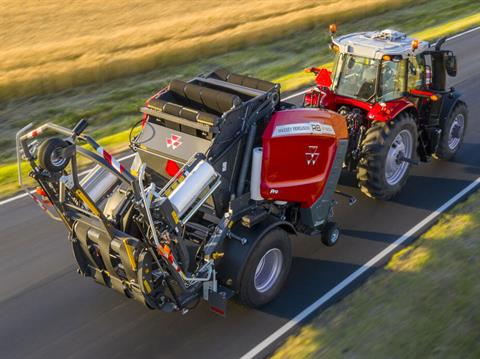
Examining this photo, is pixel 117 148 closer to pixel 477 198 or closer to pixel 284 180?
pixel 284 180

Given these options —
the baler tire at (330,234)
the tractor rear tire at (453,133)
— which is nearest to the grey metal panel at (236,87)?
the baler tire at (330,234)

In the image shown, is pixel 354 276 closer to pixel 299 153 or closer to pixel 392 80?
pixel 299 153

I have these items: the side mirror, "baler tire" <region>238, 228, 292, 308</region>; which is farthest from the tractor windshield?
"baler tire" <region>238, 228, 292, 308</region>

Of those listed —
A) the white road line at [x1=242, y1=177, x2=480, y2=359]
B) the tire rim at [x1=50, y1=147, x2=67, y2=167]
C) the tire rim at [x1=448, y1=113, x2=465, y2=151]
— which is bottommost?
the white road line at [x1=242, y1=177, x2=480, y2=359]

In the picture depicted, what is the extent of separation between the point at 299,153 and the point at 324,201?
108 centimetres

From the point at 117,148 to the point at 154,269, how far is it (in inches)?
280

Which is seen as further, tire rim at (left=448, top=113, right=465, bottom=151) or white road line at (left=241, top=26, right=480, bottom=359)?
tire rim at (left=448, top=113, right=465, bottom=151)

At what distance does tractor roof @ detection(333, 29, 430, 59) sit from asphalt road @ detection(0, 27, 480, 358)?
8.33 feet

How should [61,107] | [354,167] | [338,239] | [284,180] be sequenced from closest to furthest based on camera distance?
1. [284,180]
2. [338,239]
3. [354,167]
4. [61,107]

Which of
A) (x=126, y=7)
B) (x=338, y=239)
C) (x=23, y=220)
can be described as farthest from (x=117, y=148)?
(x=126, y=7)

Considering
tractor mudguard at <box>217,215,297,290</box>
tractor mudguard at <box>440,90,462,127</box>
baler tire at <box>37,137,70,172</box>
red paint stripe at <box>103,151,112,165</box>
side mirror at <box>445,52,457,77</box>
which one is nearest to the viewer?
baler tire at <box>37,137,70,172</box>

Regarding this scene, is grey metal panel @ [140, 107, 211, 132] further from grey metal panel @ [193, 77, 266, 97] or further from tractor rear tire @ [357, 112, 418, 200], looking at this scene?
tractor rear tire @ [357, 112, 418, 200]

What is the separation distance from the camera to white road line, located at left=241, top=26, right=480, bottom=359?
7578 mm

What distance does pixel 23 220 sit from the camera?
34.7 feet
